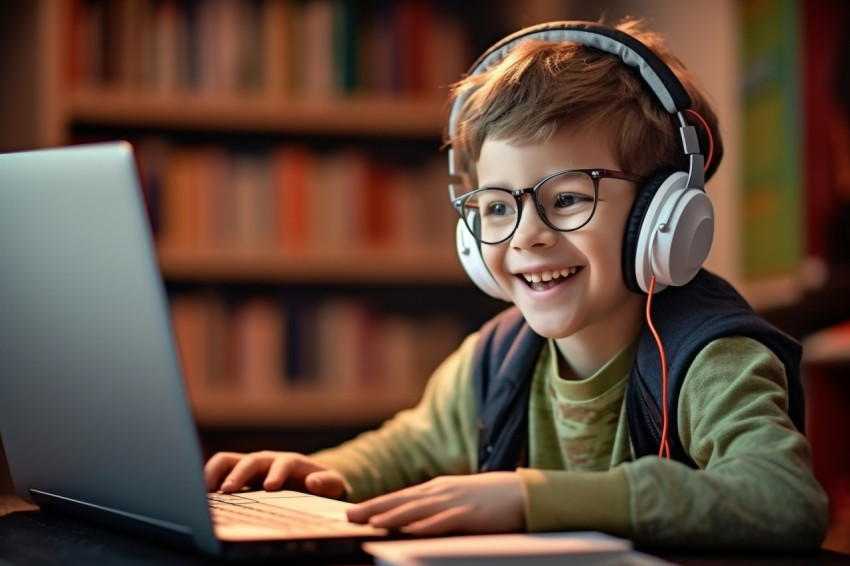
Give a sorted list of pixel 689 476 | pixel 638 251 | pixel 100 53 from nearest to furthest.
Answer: pixel 689 476, pixel 638 251, pixel 100 53

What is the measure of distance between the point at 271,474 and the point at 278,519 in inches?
9.5

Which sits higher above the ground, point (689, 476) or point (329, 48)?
point (329, 48)

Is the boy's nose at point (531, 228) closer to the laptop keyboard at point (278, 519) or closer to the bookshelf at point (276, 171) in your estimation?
the laptop keyboard at point (278, 519)

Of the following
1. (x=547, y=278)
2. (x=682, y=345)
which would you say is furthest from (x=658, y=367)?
(x=547, y=278)

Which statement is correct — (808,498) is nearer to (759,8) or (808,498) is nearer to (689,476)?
(689,476)

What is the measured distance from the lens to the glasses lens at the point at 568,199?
3.14 ft

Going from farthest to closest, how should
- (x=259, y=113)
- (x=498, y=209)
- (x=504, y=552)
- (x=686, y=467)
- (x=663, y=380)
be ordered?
1. (x=259, y=113)
2. (x=498, y=209)
3. (x=663, y=380)
4. (x=686, y=467)
5. (x=504, y=552)

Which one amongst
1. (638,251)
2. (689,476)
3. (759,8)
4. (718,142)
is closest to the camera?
(689,476)

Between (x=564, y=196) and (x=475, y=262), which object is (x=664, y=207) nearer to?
(x=564, y=196)

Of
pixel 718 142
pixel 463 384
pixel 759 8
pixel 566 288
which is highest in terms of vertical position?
pixel 759 8

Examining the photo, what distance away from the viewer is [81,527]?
0.82 metres

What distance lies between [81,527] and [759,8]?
1892 mm

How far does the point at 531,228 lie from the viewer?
97 centimetres

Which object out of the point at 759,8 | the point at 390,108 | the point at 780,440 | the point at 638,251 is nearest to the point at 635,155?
the point at 638,251
